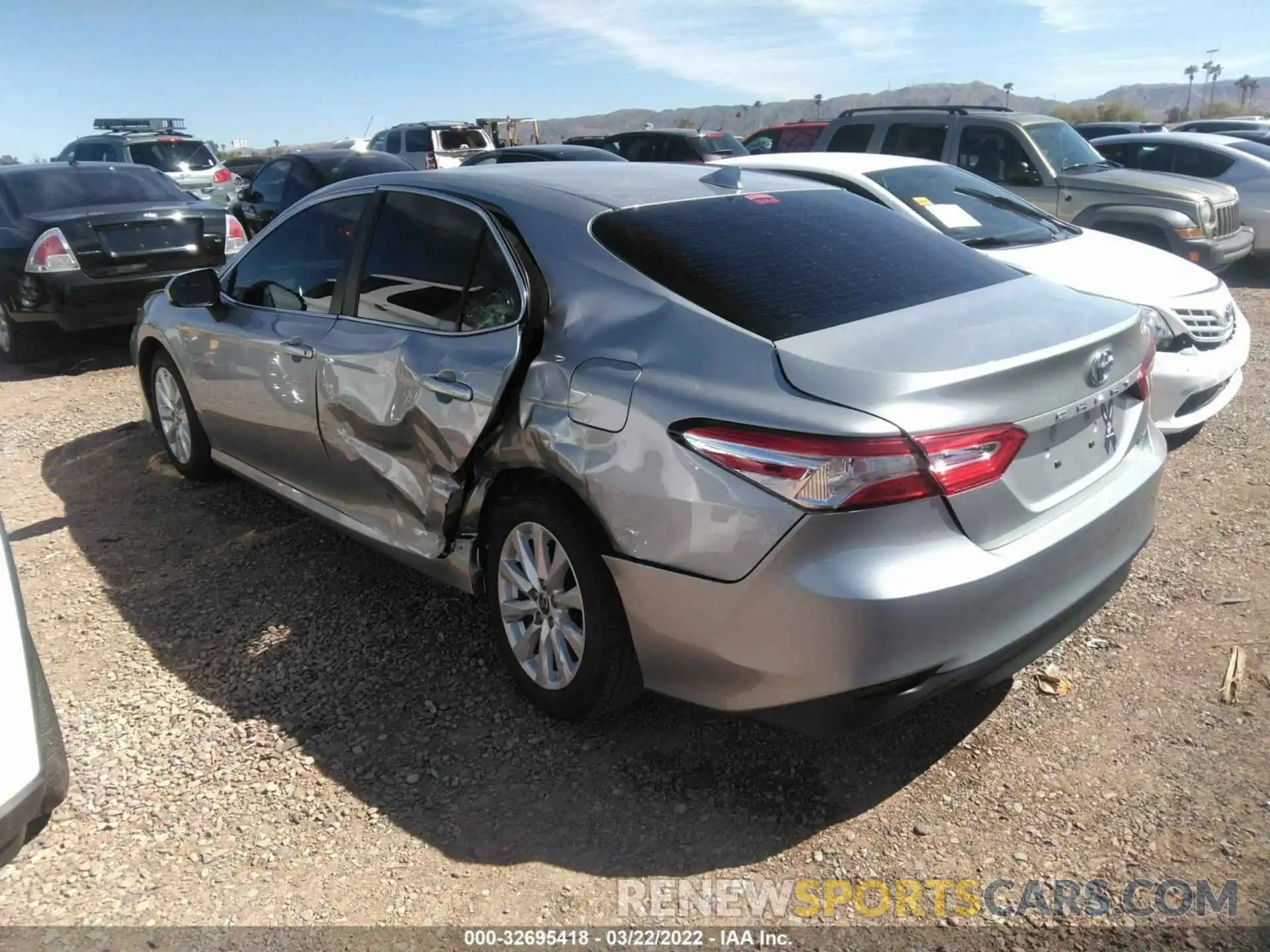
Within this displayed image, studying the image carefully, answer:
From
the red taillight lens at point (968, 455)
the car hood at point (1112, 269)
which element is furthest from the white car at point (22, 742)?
the car hood at point (1112, 269)

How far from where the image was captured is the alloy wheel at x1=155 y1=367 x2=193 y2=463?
5176 millimetres

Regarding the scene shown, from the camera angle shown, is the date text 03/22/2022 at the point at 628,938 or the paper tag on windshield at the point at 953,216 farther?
the paper tag on windshield at the point at 953,216

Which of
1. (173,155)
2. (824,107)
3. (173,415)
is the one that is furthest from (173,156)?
(824,107)

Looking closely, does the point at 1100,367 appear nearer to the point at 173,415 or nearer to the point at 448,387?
the point at 448,387

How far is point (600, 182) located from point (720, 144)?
14.8m

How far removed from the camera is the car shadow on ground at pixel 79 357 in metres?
8.28

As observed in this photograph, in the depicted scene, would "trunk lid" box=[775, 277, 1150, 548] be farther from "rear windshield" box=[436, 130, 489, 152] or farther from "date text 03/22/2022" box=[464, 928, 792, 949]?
"rear windshield" box=[436, 130, 489, 152]

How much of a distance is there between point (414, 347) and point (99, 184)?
276 inches

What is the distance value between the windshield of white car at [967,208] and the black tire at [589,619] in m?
3.85

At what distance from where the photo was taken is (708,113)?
118m

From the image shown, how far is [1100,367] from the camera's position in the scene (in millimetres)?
2785

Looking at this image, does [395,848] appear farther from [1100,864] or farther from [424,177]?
[424,177]

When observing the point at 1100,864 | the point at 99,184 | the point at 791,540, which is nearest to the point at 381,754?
the point at 791,540

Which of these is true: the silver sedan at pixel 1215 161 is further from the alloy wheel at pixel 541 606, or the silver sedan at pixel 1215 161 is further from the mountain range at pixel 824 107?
the mountain range at pixel 824 107
